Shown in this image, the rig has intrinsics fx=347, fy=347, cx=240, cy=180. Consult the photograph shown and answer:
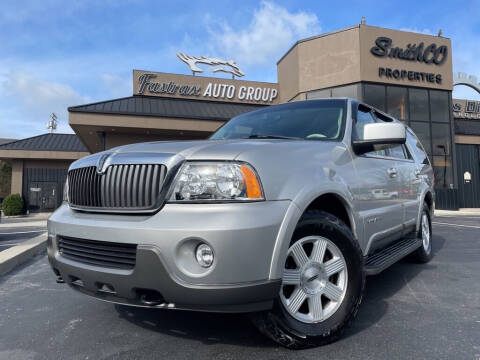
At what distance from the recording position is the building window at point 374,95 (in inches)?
703

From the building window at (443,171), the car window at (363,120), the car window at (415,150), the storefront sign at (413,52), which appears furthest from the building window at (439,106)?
the car window at (363,120)

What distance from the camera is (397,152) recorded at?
153 inches

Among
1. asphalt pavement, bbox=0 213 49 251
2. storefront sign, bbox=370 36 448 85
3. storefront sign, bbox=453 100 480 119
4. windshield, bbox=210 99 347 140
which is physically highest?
storefront sign, bbox=370 36 448 85

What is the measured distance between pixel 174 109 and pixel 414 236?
15620 mm

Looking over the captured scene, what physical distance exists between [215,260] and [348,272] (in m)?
1.03

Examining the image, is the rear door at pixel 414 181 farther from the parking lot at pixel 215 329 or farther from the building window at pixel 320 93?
the building window at pixel 320 93

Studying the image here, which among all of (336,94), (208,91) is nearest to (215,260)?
(336,94)

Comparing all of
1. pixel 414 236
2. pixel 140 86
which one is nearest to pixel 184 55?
pixel 140 86

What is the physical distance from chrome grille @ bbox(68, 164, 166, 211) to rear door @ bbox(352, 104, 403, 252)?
1520 mm

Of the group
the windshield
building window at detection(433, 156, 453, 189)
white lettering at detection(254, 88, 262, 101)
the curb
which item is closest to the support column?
white lettering at detection(254, 88, 262, 101)

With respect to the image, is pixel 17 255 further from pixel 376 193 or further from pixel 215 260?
pixel 376 193

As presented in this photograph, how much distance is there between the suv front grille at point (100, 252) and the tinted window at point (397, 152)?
282cm

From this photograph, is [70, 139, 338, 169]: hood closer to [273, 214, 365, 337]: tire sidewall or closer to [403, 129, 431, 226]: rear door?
[273, 214, 365, 337]: tire sidewall

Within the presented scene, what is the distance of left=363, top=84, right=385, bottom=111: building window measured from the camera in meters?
17.8
